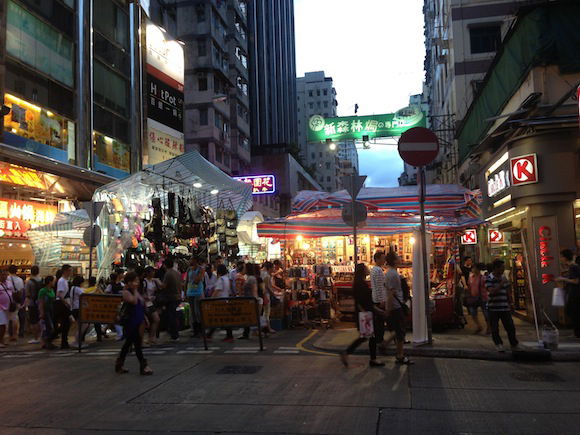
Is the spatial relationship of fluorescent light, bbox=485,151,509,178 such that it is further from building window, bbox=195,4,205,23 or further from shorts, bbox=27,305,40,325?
building window, bbox=195,4,205,23

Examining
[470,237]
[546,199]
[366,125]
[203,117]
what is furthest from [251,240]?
[203,117]

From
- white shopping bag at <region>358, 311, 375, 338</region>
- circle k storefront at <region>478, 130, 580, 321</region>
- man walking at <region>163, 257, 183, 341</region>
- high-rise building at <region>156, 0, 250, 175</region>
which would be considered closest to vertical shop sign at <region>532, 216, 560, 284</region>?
circle k storefront at <region>478, 130, 580, 321</region>

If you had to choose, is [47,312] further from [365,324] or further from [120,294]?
[365,324]

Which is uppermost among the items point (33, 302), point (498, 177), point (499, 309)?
point (498, 177)

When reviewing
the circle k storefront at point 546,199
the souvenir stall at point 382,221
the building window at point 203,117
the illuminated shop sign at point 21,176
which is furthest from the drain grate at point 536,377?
the building window at point 203,117

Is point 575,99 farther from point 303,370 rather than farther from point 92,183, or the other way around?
point 92,183

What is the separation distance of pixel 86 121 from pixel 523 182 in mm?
15387

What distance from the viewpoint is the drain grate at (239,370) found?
808 cm

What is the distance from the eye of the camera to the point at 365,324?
8.20 metres

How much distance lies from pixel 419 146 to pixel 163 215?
7.66 meters

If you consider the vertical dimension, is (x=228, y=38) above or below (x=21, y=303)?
above

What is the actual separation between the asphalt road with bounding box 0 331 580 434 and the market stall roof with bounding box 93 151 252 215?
6.03 metres

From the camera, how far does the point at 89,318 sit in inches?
436

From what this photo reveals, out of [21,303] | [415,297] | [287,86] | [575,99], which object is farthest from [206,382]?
[287,86]
